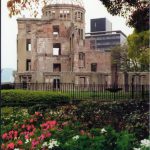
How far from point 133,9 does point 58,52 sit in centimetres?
4262

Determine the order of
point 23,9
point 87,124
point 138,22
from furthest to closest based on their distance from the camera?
1. point 138,22
2. point 23,9
3. point 87,124

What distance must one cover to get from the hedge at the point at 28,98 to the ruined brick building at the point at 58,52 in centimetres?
3157

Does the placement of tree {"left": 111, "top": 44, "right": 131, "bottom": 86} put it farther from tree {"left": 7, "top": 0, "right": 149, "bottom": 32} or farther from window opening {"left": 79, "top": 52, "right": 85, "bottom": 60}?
tree {"left": 7, "top": 0, "right": 149, "bottom": 32}

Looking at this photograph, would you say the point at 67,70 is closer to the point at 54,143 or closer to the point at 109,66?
the point at 109,66

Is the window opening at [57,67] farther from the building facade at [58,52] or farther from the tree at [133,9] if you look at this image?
the tree at [133,9]

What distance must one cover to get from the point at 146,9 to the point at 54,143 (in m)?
10.9

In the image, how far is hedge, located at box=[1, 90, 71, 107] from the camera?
19.8 m

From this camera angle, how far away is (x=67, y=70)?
190 ft

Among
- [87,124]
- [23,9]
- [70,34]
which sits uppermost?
[70,34]

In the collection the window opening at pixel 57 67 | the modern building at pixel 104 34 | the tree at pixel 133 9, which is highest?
the modern building at pixel 104 34

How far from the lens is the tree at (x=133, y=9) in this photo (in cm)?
1596

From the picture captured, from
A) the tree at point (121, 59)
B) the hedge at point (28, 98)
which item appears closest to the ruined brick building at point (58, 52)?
the tree at point (121, 59)

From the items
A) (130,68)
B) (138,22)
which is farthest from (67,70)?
(138,22)

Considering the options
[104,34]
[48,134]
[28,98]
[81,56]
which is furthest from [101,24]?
[48,134]
